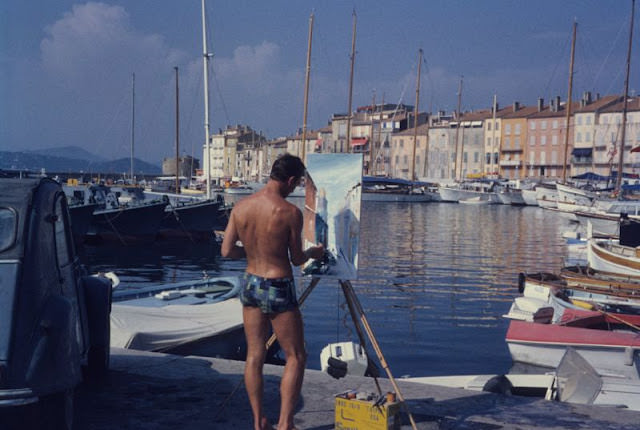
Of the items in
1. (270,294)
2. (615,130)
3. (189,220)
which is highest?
(615,130)

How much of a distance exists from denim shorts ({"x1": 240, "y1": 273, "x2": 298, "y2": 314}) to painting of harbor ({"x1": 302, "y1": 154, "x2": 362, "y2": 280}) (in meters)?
0.95

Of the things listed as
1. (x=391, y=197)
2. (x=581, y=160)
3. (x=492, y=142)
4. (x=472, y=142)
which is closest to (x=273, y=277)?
(x=391, y=197)

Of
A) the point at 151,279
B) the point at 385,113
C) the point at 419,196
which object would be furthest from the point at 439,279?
the point at 385,113

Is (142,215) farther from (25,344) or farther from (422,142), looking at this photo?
(422,142)

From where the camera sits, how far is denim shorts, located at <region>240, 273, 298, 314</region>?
528 cm

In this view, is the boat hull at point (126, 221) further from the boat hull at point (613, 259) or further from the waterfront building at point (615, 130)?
the waterfront building at point (615, 130)

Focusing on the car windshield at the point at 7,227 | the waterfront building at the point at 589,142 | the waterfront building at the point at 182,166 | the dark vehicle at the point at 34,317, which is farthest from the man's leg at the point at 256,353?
the waterfront building at the point at 182,166

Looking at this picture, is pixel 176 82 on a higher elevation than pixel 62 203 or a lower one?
higher

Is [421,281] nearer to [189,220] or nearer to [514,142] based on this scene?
[189,220]

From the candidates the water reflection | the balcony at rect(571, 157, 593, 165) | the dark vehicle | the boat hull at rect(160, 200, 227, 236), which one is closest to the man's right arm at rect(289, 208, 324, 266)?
the dark vehicle

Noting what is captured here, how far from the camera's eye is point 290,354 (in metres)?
5.33

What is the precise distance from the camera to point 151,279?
2788 centimetres

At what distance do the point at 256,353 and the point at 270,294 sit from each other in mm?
460

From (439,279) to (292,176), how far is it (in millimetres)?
21975
